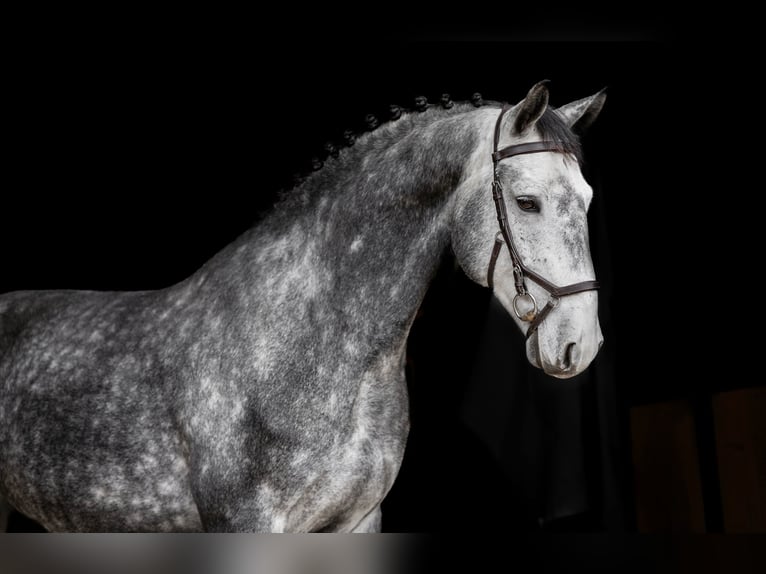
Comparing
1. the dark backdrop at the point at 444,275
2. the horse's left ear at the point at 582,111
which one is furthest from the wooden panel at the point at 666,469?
the horse's left ear at the point at 582,111

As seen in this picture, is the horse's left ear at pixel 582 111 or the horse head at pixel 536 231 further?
the horse's left ear at pixel 582 111

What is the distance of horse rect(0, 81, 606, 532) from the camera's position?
5.23ft

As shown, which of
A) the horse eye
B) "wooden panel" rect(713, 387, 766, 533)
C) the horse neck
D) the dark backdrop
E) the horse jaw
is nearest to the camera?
the horse jaw

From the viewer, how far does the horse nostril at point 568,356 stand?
148cm

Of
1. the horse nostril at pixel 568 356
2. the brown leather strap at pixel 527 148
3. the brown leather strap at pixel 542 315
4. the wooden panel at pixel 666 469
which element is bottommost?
the wooden panel at pixel 666 469

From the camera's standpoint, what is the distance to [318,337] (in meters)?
1.72

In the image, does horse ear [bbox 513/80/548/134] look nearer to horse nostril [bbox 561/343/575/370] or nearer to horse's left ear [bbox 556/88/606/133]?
horse's left ear [bbox 556/88/606/133]

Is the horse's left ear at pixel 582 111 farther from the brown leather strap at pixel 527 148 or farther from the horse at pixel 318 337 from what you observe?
the brown leather strap at pixel 527 148

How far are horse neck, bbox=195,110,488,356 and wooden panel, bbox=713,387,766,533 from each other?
58.8 inches

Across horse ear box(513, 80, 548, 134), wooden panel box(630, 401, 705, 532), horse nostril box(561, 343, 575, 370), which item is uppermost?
horse ear box(513, 80, 548, 134)

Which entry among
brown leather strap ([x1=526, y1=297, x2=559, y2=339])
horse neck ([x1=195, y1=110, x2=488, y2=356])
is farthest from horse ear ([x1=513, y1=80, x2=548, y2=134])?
brown leather strap ([x1=526, y1=297, x2=559, y2=339])

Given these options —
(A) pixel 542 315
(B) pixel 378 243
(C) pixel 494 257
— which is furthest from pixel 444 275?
(A) pixel 542 315

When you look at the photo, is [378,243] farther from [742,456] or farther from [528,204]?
[742,456]

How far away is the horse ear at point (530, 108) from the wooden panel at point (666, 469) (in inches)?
68.5
